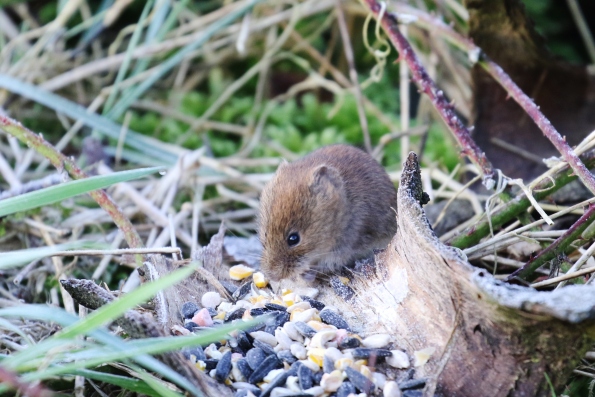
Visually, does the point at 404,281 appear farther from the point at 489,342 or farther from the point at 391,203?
the point at 391,203

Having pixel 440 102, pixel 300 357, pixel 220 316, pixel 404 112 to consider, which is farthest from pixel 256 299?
pixel 404 112

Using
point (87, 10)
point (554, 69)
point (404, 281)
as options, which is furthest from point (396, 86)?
point (404, 281)

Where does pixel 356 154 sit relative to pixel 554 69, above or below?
below

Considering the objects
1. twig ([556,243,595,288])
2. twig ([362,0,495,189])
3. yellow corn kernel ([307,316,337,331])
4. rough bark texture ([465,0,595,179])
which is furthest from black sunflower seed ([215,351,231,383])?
rough bark texture ([465,0,595,179])

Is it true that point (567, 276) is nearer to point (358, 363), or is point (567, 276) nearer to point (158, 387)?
point (358, 363)

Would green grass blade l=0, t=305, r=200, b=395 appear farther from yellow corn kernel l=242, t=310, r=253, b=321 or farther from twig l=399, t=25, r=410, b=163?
twig l=399, t=25, r=410, b=163

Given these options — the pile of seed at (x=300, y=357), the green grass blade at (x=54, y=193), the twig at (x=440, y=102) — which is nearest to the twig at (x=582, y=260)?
the twig at (x=440, y=102)
